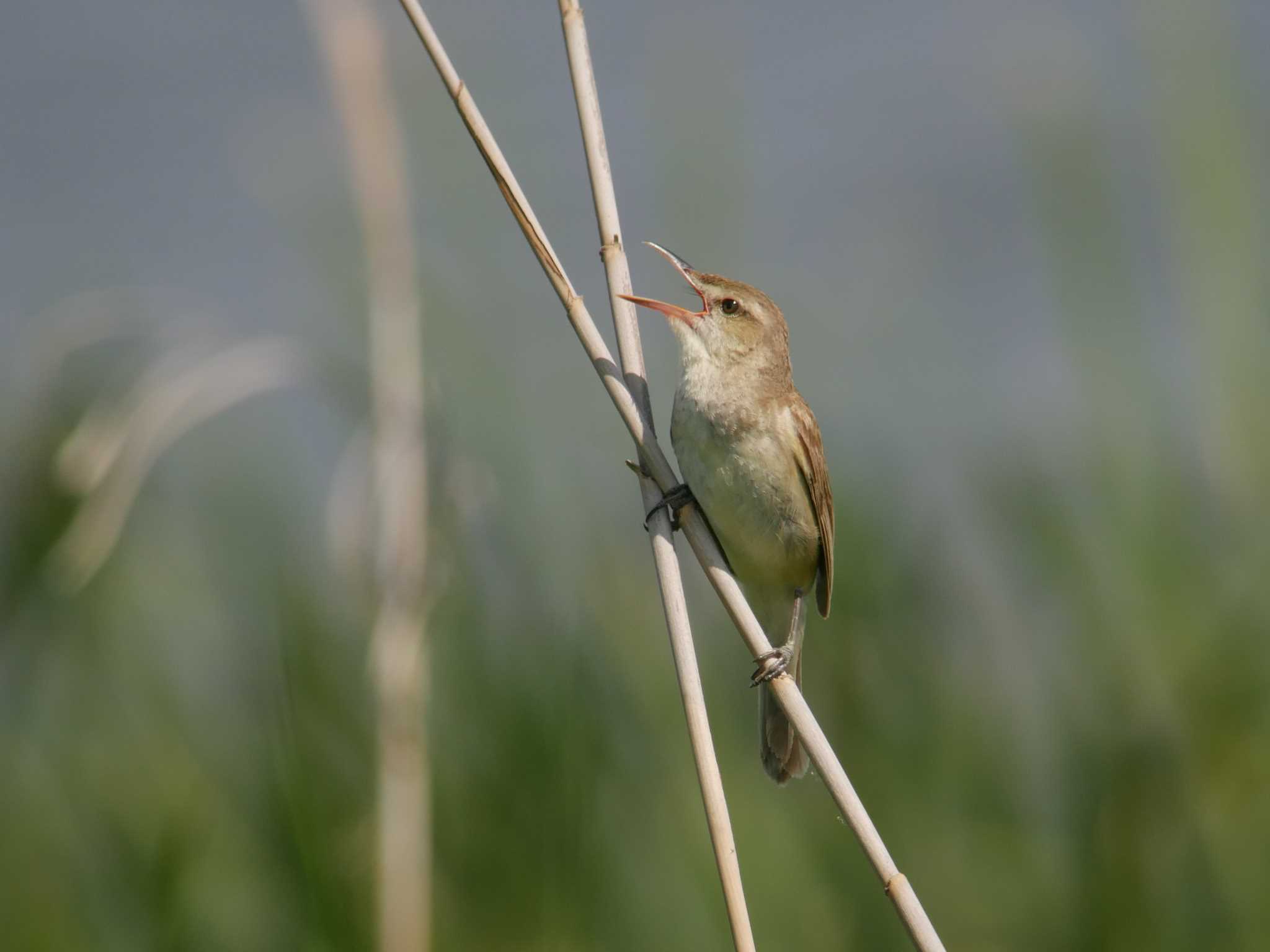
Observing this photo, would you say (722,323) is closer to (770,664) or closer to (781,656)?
(781,656)

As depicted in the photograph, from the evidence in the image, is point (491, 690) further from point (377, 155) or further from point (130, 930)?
point (377, 155)

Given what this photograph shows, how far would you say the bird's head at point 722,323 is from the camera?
3.14m

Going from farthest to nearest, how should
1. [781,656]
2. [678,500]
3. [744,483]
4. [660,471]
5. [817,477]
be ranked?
[817,477] < [744,483] < [678,500] < [781,656] < [660,471]

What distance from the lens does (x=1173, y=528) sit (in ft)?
10.2

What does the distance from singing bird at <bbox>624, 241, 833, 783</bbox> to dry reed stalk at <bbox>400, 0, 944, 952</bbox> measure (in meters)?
0.74

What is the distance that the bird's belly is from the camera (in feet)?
9.98

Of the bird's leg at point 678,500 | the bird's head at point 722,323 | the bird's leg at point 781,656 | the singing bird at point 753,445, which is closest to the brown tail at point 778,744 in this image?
the singing bird at point 753,445

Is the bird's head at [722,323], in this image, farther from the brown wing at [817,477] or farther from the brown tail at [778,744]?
the brown tail at [778,744]

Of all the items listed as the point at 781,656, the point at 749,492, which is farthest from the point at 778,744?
the point at 781,656

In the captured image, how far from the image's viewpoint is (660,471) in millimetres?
2146

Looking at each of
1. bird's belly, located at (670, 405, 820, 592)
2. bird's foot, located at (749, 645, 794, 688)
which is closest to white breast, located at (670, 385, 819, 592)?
bird's belly, located at (670, 405, 820, 592)

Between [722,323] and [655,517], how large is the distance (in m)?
1.07

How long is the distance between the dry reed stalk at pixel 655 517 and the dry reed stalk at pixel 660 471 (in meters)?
0.06

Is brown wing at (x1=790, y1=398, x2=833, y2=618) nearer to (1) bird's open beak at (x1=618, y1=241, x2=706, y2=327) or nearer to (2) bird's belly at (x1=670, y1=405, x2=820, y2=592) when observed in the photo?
(2) bird's belly at (x1=670, y1=405, x2=820, y2=592)
